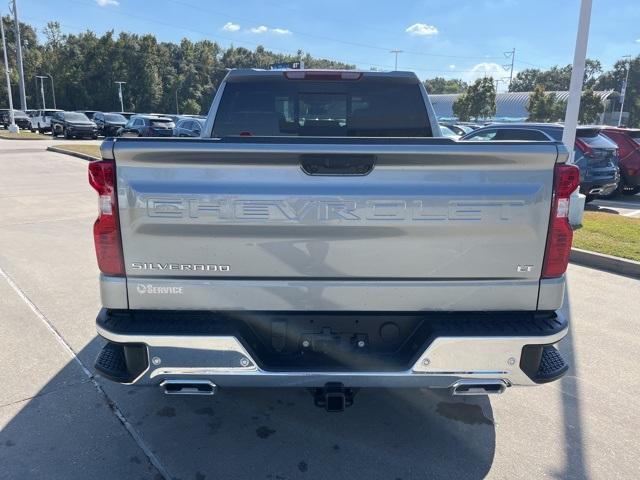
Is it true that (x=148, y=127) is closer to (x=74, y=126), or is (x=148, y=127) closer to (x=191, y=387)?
(x=74, y=126)

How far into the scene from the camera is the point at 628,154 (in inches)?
517

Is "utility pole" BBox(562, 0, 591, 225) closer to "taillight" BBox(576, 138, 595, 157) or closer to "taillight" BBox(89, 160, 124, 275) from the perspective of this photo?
"taillight" BBox(576, 138, 595, 157)

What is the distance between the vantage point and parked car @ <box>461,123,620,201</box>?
1116cm

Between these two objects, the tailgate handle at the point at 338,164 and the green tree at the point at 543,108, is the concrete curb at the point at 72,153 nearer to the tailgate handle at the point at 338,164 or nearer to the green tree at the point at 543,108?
the tailgate handle at the point at 338,164

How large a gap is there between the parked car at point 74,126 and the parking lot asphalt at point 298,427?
32458mm

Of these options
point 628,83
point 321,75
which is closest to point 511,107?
point 628,83

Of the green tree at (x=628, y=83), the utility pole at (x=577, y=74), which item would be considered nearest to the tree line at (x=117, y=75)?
the green tree at (x=628, y=83)

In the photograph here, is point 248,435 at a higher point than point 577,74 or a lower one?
lower

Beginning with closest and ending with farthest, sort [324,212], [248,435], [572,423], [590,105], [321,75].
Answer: [324,212] → [248,435] → [572,423] → [321,75] → [590,105]

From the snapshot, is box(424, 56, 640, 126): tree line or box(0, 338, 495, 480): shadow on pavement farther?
box(424, 56, 640, 126): tree line

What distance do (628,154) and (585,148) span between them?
2.68m

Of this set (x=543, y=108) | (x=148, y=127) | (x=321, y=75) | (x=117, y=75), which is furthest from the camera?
(x=117, y=75)

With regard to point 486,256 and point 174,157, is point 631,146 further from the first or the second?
point 174,157

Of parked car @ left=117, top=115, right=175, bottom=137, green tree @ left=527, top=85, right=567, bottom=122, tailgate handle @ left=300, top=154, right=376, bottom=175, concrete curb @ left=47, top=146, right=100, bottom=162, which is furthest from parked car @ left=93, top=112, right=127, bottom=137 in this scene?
green tree @ left=527, top=85, right=567, bottom=122
